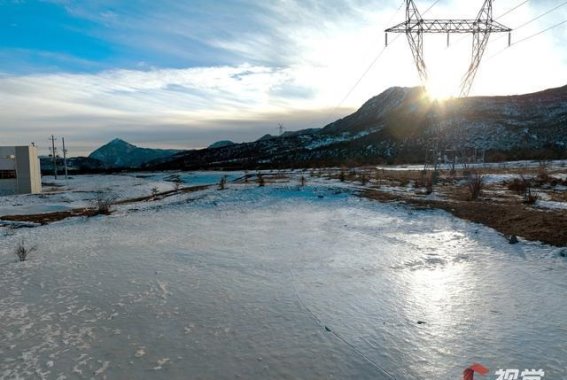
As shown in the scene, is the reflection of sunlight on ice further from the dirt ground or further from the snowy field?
the dirt ground

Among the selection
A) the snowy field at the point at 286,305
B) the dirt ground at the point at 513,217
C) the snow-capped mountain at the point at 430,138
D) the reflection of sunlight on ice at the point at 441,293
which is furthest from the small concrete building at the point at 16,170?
the reflection of sunlight on ice at the point at 441,293

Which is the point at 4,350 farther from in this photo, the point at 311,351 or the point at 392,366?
the point at 392,366

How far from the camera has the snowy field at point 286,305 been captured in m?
5.89

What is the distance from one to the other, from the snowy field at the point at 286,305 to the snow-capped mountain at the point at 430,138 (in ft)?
177

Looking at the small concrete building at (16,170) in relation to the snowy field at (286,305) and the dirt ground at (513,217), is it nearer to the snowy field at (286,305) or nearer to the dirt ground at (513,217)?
the snowy field at (286,305)

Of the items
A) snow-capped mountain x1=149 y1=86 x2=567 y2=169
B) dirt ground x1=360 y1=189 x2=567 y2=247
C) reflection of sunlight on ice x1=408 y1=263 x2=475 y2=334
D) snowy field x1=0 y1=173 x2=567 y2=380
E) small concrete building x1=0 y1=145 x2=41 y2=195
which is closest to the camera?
snowy field x1=0 y1=173 x2=567 y2=380

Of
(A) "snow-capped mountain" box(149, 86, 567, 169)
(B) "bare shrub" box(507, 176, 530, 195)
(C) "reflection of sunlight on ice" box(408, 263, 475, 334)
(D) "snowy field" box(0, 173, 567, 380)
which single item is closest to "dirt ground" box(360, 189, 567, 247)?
(D) "snowy field" box(0, 173, 567, 380)

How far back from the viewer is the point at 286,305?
8.05 meters

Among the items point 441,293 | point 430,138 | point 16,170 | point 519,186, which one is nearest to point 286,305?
point 441,293

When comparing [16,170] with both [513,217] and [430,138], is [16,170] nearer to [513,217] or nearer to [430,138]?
[513,217]

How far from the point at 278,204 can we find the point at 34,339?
16267 millimetres

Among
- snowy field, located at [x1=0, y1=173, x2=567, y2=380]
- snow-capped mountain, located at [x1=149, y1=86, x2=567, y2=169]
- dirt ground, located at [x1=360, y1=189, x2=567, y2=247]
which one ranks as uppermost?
snow-capped mountain, located at [x1=149, y1=86, x2=567, y2=169]

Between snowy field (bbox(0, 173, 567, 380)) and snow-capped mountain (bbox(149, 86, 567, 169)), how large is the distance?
177ft

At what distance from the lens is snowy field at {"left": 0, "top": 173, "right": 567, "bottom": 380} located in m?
5.89
